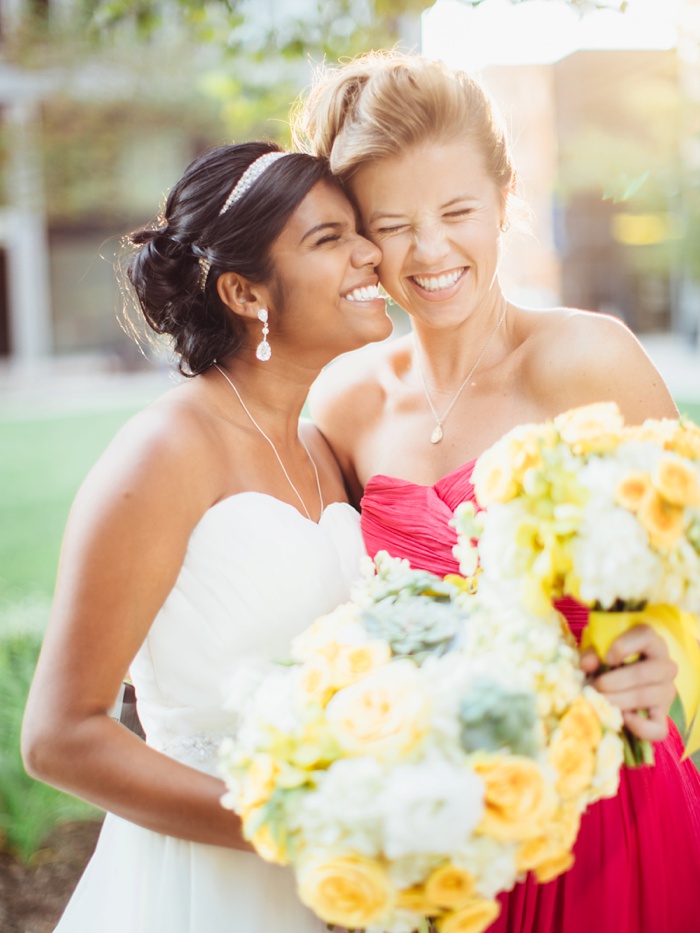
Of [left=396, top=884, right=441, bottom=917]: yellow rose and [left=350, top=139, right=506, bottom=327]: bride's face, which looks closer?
[left=396, top=884, right=441, bottom=917]: yellow rose

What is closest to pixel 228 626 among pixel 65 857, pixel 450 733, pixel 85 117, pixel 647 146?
pixel 450 733

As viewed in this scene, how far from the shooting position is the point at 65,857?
4.36 metres

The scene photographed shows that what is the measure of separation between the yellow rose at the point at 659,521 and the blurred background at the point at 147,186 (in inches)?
57.6

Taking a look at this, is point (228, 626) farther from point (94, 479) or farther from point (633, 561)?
point (633, 561)

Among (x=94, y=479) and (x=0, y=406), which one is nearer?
(x=94, y=479)

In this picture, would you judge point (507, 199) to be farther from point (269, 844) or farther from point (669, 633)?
point (269, 844)

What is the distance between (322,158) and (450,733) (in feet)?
6.18

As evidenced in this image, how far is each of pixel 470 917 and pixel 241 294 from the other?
1.77 m

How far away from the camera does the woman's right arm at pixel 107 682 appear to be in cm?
196

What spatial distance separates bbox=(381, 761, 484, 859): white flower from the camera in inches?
53.7

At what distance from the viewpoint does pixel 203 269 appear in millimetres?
2699

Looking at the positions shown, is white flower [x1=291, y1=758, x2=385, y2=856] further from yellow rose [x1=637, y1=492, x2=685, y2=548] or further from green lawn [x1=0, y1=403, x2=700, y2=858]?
green lawn [x1=0, y1=403, x2=700, y2=858]

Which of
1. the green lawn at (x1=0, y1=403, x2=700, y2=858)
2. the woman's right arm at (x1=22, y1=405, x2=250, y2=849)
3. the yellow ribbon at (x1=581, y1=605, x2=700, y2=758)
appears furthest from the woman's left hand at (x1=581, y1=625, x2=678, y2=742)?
the green lawn at (x1=0, y1=403, x2=700, y2=858)

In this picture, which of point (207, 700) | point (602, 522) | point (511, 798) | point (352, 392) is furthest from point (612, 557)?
point (352, 392)
